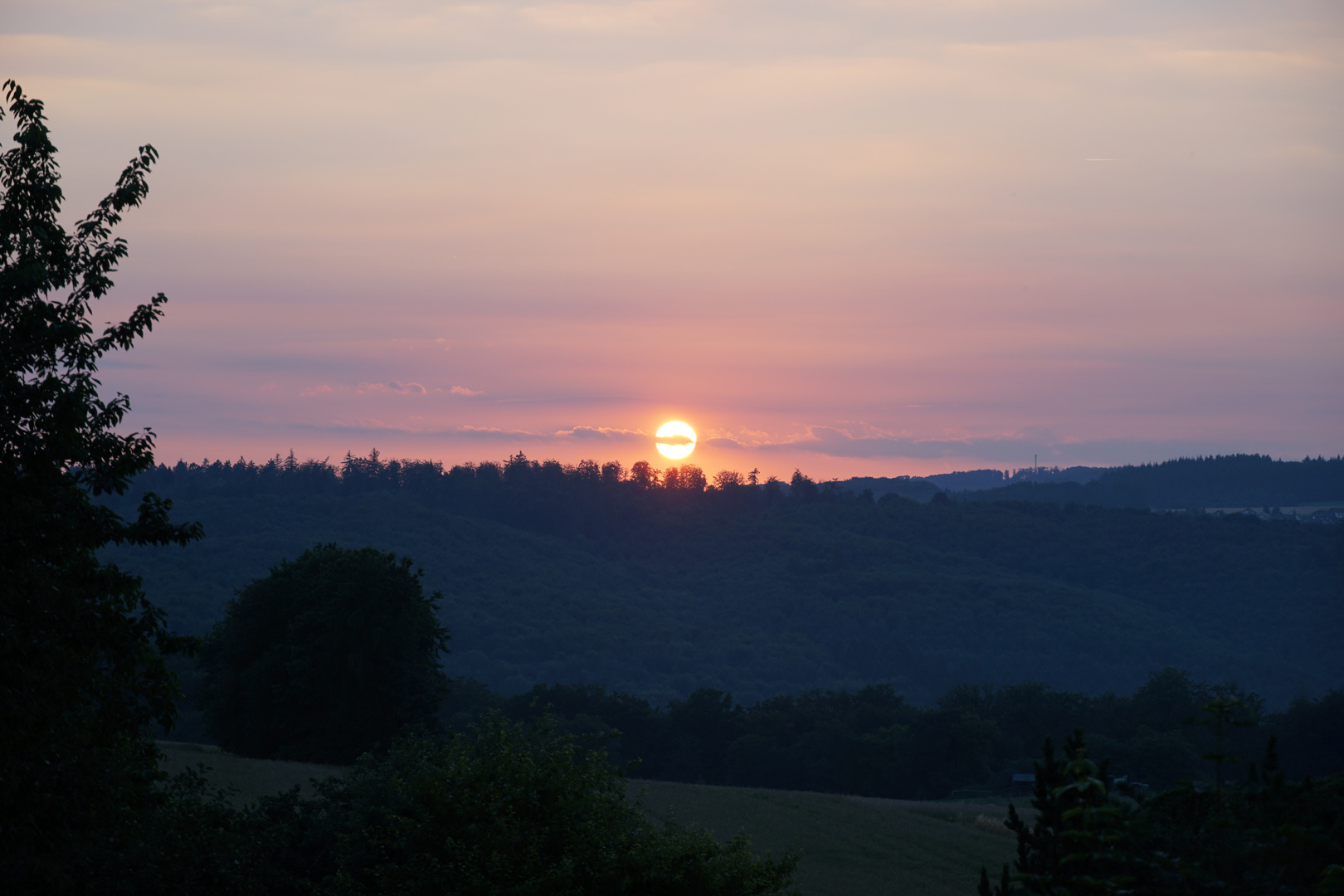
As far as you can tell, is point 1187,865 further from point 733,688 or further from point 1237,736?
point 733,688

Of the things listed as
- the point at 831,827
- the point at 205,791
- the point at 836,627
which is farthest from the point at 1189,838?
the point at 836,627

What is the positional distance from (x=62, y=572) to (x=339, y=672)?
1361 inches

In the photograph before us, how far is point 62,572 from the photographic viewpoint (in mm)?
13164

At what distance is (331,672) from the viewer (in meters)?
45.9

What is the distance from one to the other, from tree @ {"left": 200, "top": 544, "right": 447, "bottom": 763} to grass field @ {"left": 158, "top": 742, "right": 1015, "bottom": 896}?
2.80 meters

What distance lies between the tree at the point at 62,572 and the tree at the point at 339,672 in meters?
31.8

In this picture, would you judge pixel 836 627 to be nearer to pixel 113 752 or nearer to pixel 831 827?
pixel 831 827

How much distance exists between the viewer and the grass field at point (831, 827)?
1373 inches

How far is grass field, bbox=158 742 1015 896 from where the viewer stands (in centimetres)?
3488

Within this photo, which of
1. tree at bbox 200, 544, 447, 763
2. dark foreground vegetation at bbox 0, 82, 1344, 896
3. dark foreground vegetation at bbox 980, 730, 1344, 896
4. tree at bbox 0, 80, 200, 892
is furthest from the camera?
tree at bbox 200, 544, 447, 763

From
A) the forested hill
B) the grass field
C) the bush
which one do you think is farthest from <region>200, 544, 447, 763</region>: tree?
the forested hill

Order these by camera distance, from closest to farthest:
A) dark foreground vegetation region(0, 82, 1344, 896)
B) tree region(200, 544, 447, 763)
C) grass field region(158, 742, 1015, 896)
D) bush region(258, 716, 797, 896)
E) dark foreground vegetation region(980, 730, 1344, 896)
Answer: dark foreground vegetation region(980, 730, 1344, 896) → dark foreground vegetation region(0, 82, 1344, 896) → bush region(258, 716, 797, 896) → grass field region(158, 742, 1015, 896) → tree region(200, 544, 447, 763)

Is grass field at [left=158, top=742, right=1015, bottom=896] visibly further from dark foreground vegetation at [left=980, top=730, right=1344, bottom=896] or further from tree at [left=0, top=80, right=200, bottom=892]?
dark foreground vegetation at [left=980, top=730, right=1344, bottom=896]

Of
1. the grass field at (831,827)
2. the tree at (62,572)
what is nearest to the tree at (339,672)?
the grass field at (831,827)
